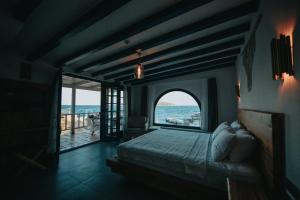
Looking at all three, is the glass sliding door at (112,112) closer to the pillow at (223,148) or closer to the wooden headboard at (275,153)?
the pillow at (223,148)

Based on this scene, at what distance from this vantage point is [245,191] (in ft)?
3.71

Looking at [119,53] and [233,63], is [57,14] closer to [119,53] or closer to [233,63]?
[119,53]

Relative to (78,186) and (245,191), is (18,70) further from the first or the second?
(245,191)

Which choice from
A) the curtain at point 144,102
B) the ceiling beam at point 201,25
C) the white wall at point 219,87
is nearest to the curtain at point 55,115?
the ceiling beam at point 201,25

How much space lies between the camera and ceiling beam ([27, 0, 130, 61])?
143 cm

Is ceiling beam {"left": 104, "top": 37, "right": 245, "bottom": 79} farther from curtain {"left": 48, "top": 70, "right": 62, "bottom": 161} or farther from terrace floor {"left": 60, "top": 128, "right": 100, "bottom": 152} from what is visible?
terrace floor {"left": 60, "top": 128, "right": 100, "bottom": 152}

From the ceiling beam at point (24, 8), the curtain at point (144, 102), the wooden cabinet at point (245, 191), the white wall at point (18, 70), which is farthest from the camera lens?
the curtain at point (144, 102)

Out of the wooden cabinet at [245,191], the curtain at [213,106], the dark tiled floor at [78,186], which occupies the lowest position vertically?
the dark tiled floor at [78,186]

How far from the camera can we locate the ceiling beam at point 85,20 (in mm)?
1427

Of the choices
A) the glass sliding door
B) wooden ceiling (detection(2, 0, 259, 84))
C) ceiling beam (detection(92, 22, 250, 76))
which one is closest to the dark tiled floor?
the glass sliding door

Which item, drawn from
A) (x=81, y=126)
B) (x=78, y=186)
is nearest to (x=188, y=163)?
(x=78, y=186)

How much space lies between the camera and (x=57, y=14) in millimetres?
1654

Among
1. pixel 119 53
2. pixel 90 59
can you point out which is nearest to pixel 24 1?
pixel 119 53

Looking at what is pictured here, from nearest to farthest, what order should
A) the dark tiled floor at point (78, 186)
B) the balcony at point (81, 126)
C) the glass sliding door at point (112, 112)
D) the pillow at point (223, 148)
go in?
the pillow at point (223, 148) → the dark tiled floor at point (78, 186) → the glass sliding door at point (112, 112) → the balcony at point (81, 126)
